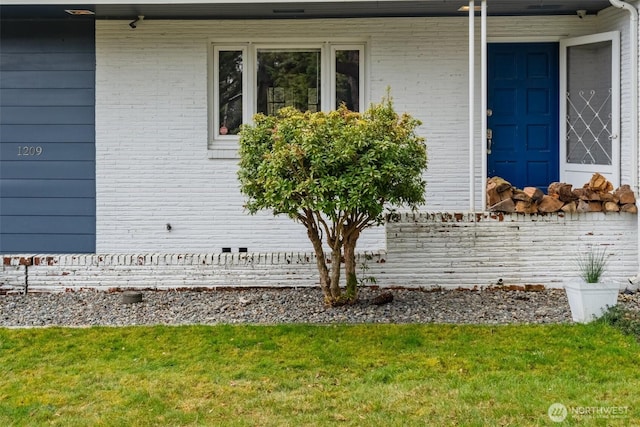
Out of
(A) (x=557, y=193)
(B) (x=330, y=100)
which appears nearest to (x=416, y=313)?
(A) (x=557, y=193)

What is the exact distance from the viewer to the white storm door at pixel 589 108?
8.64 meters

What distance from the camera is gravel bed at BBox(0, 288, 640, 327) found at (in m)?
6.89

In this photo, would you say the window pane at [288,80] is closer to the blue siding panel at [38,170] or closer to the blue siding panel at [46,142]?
the blue siding panel at [46,142]

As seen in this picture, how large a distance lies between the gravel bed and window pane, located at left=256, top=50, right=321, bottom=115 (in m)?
2.71

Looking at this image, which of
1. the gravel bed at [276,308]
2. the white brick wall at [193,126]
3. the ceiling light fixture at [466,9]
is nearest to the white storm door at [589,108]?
the white brick wall at [193,126]

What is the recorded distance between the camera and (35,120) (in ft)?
31.4

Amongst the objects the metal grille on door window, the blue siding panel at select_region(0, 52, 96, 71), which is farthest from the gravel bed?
the blue siding panel at select_region(0, 52, 96, 71)

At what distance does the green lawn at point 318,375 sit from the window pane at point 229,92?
3771 millimetres

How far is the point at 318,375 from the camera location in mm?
5250

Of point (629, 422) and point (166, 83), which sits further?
point (166, 83)

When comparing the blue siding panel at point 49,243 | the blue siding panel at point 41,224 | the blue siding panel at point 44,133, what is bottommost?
the blue siding panel at point 49,243

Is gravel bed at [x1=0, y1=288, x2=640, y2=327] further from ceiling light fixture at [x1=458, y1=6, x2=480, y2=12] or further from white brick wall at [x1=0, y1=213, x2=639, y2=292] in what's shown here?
ceiling light fixture at [x1=458, y1=6, x2=480, y2=12]

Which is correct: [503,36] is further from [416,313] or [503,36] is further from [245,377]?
[245,377]

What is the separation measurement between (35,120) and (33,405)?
5.74 meters
